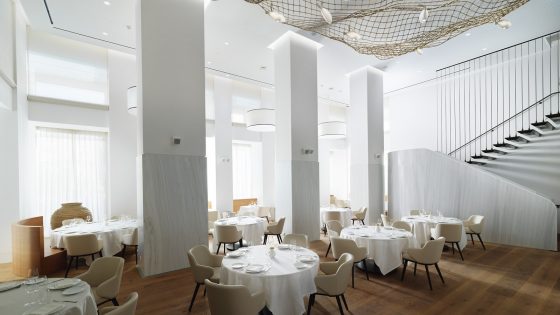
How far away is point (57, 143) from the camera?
24.4 feet

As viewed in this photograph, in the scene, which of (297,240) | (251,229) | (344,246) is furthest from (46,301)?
(251,229)

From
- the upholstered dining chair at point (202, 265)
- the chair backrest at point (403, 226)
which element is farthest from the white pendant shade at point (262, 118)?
the upholstered dining chair at point (202, 265)

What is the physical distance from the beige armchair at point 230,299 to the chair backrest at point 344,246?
7.28 feet

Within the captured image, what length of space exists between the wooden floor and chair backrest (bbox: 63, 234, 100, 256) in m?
0.63

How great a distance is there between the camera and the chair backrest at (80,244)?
15.4 ft

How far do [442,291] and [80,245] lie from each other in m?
6.15

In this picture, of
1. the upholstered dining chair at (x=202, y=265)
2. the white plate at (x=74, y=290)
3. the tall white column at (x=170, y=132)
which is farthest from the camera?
the tall white column at (x=170, y=132)

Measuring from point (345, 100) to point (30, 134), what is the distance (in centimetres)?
1153

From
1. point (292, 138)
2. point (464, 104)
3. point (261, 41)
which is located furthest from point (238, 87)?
point (464, 104)

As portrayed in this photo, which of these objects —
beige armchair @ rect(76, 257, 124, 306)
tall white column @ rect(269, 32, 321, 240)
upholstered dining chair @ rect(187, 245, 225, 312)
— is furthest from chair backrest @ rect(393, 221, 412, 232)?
beige armchair @ rect(76, 257, 124, 306)

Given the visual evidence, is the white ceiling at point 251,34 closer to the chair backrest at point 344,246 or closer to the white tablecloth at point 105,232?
the white tablecloth at point 105,232

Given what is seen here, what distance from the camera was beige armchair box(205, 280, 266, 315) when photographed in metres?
2.53

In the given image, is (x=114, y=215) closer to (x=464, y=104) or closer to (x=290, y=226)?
(x=290, y=226)

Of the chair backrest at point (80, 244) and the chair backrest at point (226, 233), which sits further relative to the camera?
the chair backrest at point (226, 233)
